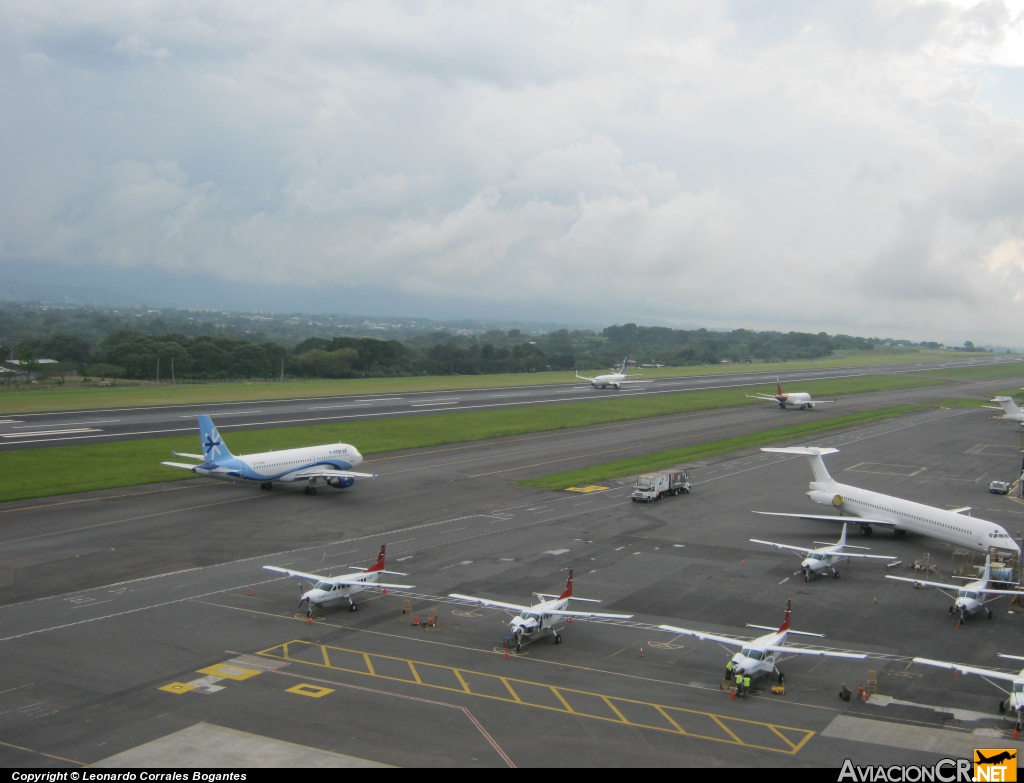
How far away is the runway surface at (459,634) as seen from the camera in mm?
31906

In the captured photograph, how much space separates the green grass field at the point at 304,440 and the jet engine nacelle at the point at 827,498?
55340 mm

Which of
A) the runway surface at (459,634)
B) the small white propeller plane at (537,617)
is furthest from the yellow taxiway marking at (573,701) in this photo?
the small white propeller plane at (537,617)

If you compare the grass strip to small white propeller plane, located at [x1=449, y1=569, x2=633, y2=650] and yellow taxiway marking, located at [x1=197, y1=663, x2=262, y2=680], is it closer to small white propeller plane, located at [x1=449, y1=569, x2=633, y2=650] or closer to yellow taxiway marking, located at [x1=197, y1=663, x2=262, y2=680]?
small white propeller plane, located at [x1=449, y1=569, x2=633, y2=650]

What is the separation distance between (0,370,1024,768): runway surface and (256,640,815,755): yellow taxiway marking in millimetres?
146

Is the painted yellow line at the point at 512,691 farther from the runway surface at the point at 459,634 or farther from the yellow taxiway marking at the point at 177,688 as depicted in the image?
the yellow taxiway marking at the point at 177,688

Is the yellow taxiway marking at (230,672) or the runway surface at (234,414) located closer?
the yellow taxiway marking at (230,672)

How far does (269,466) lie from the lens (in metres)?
79.4

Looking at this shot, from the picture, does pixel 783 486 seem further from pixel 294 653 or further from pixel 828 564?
pixel 294 653

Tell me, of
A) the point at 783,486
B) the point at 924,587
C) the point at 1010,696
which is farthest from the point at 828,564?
the point at 783,486

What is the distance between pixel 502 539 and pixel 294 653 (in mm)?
25803

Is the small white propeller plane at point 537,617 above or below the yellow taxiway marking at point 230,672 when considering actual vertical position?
above

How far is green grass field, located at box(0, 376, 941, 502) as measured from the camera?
272 ft

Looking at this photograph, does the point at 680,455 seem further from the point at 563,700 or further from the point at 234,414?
A: the point at 563,700

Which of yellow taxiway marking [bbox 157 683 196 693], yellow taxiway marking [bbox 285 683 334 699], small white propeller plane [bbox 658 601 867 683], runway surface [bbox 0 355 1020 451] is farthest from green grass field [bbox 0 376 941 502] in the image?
small white propeller plane [bbox 658 601 867 683]
